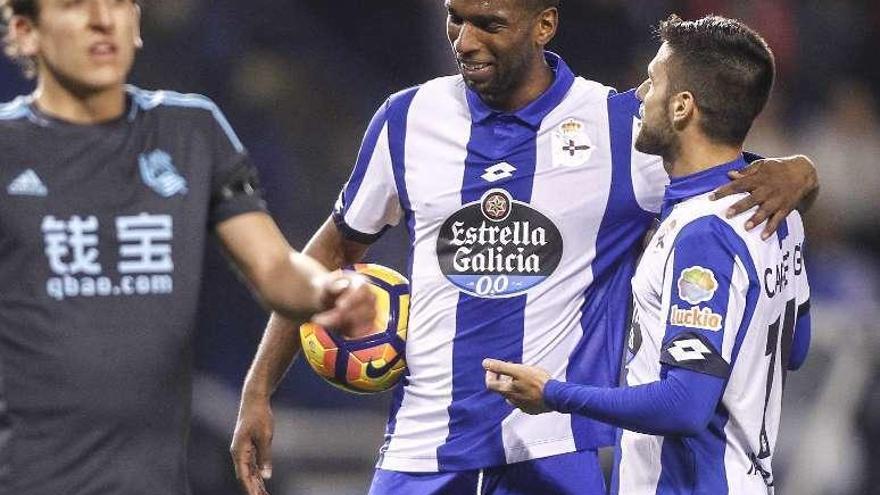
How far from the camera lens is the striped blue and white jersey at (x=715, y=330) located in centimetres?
369

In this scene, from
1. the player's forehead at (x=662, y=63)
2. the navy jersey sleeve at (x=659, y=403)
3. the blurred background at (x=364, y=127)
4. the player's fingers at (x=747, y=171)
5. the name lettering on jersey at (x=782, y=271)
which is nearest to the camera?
the navy jersey sleeve at (x=659, y=403)

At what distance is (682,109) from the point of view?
398 cm

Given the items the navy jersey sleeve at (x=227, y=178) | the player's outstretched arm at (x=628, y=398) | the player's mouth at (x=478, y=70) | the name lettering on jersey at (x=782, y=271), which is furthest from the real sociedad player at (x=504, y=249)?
the navy jersey sleeve at (x=227, y=178)

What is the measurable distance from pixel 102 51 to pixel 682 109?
62.0 inches

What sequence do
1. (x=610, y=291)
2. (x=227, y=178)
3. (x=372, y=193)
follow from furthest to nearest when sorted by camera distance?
(x=372, y=193)
(x=610, y=291)
(x=227, y=178)

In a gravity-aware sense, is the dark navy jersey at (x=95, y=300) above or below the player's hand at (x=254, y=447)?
above

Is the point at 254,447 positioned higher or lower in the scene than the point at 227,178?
lower

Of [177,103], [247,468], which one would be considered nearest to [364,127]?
[247,468]

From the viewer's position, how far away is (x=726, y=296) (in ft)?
→ 12.1

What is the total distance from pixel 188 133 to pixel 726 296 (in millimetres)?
1342

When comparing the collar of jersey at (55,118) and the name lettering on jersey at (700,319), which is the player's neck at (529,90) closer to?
the name lettering on jersey at (700,319)

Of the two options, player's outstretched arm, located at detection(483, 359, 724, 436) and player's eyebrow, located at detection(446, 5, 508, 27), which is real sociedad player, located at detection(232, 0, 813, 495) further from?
player's outstretched arm, located at detection(483, 359, 724, 436)

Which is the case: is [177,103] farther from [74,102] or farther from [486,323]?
[486,323]

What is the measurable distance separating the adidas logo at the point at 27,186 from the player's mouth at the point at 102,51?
10.4 inches
